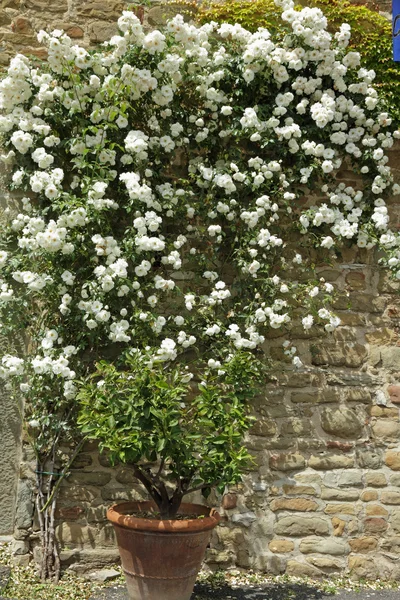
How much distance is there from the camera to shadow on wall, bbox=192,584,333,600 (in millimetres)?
4176

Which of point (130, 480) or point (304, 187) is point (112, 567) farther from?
point (304, 187)

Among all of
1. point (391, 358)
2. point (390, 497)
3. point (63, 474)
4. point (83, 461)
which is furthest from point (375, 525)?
point (63, 474)

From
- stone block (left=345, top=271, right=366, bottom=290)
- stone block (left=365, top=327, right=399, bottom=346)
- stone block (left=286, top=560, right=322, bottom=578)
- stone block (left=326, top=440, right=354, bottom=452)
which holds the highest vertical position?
stone block (left=345, top=271, right=366, bottom=290)

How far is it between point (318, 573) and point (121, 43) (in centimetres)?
365

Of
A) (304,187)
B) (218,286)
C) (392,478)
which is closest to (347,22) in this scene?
(304,187)

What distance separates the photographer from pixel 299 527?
180 inches

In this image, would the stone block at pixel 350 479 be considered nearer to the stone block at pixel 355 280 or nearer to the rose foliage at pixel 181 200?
the rose foliage at pixel 181 200

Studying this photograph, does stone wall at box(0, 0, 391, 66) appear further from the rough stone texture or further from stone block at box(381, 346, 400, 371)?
stone block at box(381, 346, 400, 371)

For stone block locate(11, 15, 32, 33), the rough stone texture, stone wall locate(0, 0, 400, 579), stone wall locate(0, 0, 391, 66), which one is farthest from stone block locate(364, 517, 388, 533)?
stone block locate(11, 15, 32, 33)

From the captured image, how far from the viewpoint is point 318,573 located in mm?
4539

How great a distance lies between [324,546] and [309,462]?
0.54 metres

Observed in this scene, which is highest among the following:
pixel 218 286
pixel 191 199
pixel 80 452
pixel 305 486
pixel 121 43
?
pixel 121 43

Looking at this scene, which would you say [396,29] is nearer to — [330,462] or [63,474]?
[330,462]

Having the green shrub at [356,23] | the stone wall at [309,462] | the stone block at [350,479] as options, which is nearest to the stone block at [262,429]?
the stone wall at [309,462]
